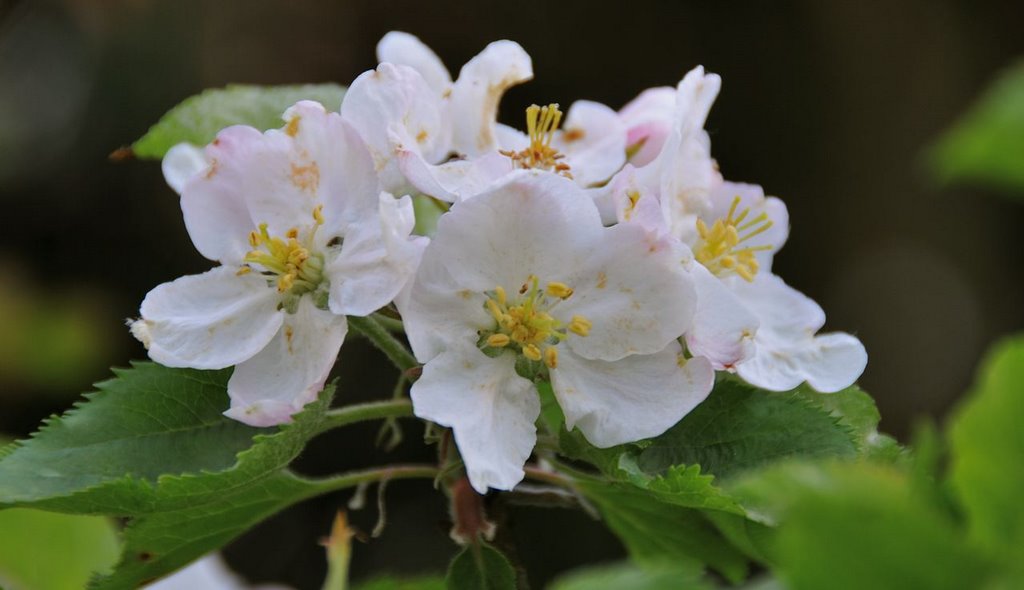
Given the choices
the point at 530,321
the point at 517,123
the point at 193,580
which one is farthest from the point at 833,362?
the point at 517,123

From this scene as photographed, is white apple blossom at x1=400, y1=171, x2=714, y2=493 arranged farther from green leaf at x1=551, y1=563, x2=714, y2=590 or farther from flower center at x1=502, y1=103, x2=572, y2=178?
green leaf at x1=551, y1=563, x2=714, y2=590

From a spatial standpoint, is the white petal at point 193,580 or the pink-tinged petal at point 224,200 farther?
the white petal at point 193,580

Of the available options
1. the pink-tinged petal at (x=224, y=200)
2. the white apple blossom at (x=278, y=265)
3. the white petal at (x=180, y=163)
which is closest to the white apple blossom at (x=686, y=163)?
the white apple blossom at (x=278, y=265)

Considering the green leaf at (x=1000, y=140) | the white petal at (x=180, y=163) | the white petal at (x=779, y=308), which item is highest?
the green leaf at (x=1000, y=140)

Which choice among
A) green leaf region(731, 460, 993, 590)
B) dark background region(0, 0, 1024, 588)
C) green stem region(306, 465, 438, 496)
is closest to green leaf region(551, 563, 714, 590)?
green leaf region(731, 460, 993, 590)

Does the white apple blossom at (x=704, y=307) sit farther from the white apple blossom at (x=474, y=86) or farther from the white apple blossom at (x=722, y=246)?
the white apple blossom at (x=474, y=86)

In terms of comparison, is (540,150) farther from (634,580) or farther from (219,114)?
(634,580)
